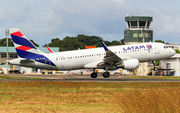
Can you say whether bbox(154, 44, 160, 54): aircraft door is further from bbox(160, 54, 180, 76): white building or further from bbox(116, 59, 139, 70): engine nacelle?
bbox(160, 54, 180, 76): white building

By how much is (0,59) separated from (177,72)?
239 ft

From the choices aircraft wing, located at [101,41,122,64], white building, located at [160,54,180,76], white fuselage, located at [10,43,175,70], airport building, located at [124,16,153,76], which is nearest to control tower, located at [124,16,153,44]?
airport building, located at [124,16,153,76]

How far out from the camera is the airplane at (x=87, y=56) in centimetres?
4056

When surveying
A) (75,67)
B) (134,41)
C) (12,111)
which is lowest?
(12,111)

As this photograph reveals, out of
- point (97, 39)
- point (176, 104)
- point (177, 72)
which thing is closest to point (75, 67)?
point (176, 104)

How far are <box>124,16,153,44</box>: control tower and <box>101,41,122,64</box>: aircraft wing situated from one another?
2785 inches

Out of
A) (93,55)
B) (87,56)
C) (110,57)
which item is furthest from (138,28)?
(110,57)

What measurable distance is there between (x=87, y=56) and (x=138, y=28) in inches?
2835

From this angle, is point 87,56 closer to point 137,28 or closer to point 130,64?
point 130,64

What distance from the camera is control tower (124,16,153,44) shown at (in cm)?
11100

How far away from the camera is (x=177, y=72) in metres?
78.5

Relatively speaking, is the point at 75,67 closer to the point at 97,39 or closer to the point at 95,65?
the point at 95,65

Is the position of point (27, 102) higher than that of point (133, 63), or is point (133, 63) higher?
point (133, 63)

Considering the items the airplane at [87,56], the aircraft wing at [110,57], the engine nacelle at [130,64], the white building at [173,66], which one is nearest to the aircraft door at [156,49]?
the airplane at [87,56]
